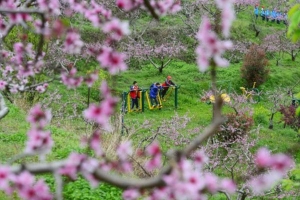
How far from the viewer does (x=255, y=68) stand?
23406 mm

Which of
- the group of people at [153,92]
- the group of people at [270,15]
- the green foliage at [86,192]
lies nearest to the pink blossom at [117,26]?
the green foliage at [86,192]

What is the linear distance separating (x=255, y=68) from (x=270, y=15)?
42.3 feet

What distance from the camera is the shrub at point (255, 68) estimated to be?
23453 millimetres

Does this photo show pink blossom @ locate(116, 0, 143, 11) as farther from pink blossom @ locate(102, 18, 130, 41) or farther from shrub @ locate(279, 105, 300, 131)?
shrub @ locate(279, 105, 300, 131)

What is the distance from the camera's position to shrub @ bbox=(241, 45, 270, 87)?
2345 centimetres

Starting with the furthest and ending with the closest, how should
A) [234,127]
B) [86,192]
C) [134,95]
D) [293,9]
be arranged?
[134,95] → [234,127] → [86,192] → [293,9]

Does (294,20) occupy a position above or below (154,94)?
above

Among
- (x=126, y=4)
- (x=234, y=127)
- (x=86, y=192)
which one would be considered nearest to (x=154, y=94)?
(x=234, y=127)

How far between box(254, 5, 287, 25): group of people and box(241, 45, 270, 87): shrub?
37.3ft

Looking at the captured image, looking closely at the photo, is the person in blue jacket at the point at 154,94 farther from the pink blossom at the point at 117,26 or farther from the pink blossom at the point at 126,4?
the pink blossom at the point at 117,26

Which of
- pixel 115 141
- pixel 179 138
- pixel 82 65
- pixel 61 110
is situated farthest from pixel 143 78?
pixel 115 141

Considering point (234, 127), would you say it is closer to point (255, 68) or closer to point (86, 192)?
point (255, 68)

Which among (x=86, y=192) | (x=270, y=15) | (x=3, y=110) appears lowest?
(x=86, y=192)

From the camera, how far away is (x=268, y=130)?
59.9 feet
